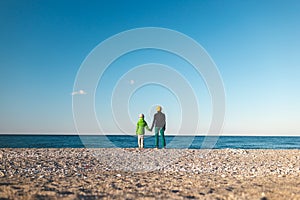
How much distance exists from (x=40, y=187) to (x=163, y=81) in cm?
1010

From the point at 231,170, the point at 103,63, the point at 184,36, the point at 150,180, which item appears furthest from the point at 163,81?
the point at 150,180

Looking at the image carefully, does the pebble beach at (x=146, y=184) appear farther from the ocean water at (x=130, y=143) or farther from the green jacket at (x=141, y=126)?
the ocean water at (x=130, y=143)

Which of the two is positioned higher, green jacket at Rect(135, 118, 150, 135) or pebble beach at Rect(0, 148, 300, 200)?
green jacket at Rect(135, 118, 150, 135)

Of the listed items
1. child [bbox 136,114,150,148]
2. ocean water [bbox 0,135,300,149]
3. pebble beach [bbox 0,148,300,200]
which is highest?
child [bbox 136,114,150,148]

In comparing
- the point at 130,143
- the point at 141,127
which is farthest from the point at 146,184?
the point at 130,143

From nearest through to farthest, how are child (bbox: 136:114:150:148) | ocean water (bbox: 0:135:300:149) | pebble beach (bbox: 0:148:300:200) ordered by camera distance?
pebble beach (bbox: 0:148:300:200) → child (bbox: 136:114:150:148) → ocean water (bbox: 0:135:300:149)

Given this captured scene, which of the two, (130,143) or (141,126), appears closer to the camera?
(141,126)

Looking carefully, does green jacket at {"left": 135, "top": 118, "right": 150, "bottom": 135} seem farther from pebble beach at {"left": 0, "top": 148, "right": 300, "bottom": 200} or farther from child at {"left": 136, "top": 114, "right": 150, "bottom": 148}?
pebble beach at {"left": 0, "top": 148, "right": 300, "bottom": 200}

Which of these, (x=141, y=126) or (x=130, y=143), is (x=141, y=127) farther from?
(x=130, y=143)

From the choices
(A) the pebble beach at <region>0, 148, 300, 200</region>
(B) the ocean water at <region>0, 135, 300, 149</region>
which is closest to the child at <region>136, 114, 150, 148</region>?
(B) the ocean water at <region>0, 135, 300, 149</region>

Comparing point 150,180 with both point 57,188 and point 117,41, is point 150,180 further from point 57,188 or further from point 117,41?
point 117,41

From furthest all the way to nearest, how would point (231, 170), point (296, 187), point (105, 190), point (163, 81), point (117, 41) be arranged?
point (163, 81)
point (117, 41)
point (231, 170)
point (296, 187)
point (105, 190)

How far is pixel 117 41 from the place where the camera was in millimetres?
14172

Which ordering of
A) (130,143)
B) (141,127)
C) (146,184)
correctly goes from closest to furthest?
(146,184), (141,127), (130,143)
